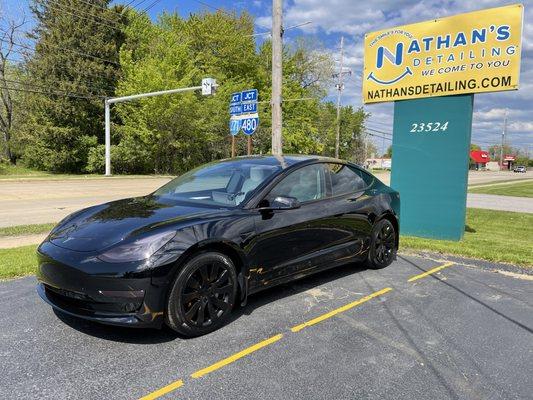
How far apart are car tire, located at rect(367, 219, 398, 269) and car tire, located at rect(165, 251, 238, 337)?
97.7 inches

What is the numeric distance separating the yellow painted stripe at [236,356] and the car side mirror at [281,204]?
1185mm

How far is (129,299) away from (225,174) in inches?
82.4

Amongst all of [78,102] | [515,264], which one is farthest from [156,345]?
[78,102]

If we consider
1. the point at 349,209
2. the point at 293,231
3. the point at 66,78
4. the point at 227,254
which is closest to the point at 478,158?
the point at 66,78

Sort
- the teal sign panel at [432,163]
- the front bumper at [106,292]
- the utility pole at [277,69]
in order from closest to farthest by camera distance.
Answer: the front bumper at [106,292] < the teal sign panel at [432,163] < the utility pole at [277,69]

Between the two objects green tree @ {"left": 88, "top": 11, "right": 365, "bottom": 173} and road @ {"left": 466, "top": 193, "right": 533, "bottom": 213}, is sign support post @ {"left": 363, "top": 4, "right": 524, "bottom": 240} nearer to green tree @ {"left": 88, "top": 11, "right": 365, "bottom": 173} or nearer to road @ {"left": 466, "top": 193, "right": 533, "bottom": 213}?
road @ {"left": 466, "top": 193, "right": 533, "bottom": 213}

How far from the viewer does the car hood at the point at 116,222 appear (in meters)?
3.57

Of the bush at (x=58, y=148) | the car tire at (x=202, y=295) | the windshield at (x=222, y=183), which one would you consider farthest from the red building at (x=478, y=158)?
the car tire at (x=202, y=295)

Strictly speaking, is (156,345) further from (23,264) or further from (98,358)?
(23,264)

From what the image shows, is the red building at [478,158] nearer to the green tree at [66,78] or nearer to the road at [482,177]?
the road at [482,177]

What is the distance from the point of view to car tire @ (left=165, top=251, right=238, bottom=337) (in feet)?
11.6

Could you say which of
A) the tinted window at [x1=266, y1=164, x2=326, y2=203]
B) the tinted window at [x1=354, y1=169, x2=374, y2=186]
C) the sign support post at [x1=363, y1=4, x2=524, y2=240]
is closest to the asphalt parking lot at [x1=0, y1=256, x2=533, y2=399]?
the tinted window at [x1=266, y1=164, x2=326, y2=203]

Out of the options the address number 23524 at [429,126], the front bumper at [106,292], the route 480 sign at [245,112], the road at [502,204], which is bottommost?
the road at [502,204]

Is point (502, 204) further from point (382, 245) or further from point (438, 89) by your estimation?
point (382, 245)
